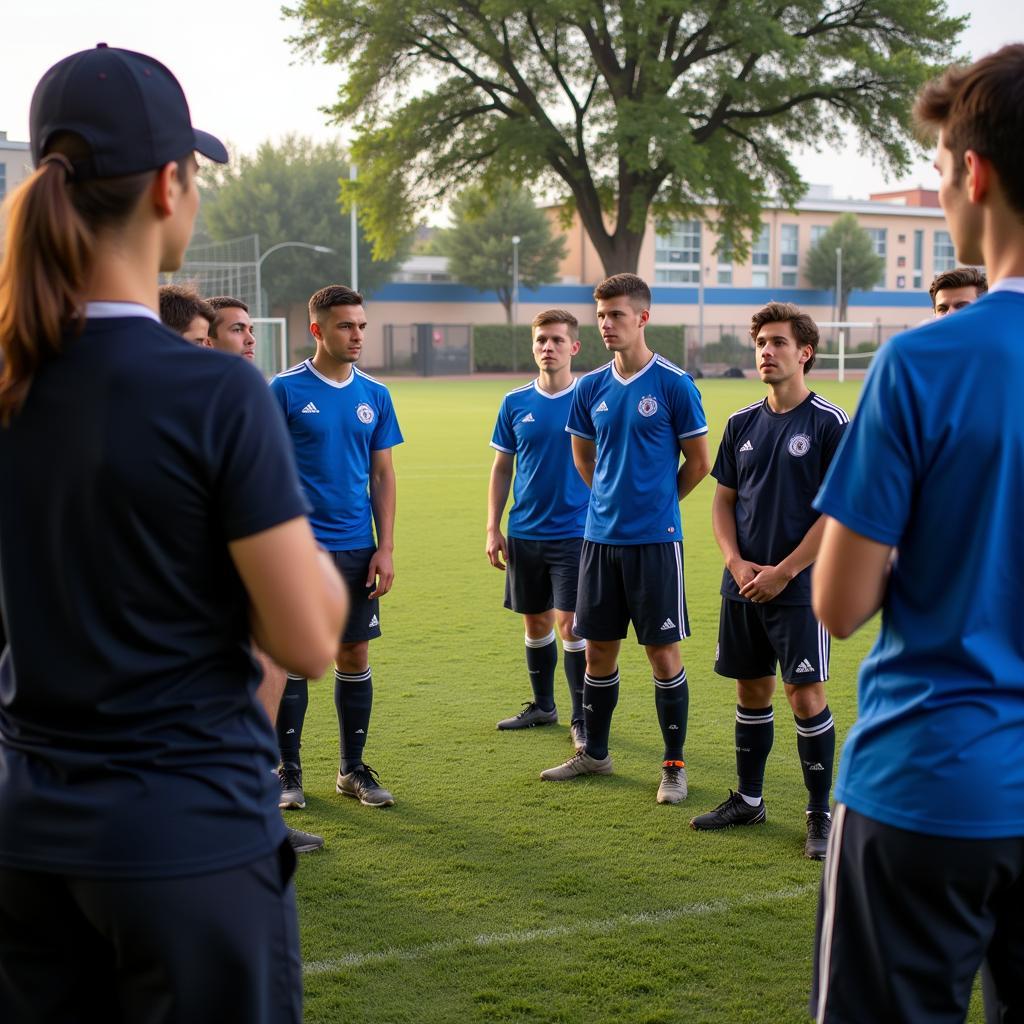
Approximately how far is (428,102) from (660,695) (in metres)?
33.8

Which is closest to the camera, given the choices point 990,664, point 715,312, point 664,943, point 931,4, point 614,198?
point 990,664

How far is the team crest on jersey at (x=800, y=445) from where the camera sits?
489 centimetres

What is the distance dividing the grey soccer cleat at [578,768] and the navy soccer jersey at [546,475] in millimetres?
1362

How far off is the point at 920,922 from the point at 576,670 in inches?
186

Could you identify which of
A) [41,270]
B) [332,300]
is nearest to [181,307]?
[332,300]

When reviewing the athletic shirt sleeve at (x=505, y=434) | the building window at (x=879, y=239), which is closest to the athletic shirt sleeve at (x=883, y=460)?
the athletic shirt sleeve at (x=505, y=434)

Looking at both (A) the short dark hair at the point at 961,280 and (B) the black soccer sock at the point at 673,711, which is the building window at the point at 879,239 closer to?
(A) the short dark hair at the point at 961,280

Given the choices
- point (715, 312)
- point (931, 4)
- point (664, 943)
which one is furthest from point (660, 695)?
point (715, 312)

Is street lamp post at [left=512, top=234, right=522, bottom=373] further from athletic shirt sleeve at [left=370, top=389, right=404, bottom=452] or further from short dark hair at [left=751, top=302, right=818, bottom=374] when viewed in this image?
short dark hair at [left=751, top=302, right=818, bottom=374]

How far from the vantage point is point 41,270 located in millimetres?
1676

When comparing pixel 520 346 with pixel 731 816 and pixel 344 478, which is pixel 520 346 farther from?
pixel 731 816

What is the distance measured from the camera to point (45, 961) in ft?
5.80

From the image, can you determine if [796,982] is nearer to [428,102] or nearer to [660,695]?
[660,695]

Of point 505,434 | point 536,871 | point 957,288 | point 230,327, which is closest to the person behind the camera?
point 536,871
